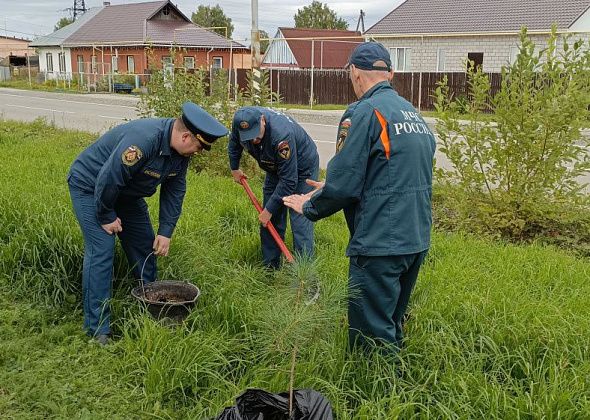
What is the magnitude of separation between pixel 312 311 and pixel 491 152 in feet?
13.2

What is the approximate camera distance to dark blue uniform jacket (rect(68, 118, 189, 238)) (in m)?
3.72

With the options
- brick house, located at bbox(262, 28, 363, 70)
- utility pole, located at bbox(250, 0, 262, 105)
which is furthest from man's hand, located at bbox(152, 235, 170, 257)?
brick house, located at bbox(262, 28, 363, 70)

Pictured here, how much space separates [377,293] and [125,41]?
38.8 meters

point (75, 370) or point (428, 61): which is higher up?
point (428, 61)

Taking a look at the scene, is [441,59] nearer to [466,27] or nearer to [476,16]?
[466,27]

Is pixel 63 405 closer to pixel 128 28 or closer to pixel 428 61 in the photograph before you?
pixel 428 61

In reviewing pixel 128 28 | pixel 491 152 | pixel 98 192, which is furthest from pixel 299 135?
pixel 128 28

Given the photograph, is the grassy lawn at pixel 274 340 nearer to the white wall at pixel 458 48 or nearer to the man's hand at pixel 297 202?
the man's hand at pixel 297 202

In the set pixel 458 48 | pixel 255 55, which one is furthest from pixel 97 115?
pixel 458 48

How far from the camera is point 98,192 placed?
3.75 meters

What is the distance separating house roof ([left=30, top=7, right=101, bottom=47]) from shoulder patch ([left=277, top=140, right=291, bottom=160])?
42.7 metres

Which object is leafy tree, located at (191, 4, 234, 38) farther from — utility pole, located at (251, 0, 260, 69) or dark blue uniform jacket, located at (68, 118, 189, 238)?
dark blue uniform jacket, located at (68, 118, 189, 238)

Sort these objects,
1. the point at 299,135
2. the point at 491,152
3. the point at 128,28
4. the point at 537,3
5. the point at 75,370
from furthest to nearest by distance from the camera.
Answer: the point at 128,28, the point at 537,3, the point at 491,152, the point at 299,135, the point at 75,370

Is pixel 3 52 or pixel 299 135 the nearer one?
pixel 299 135
